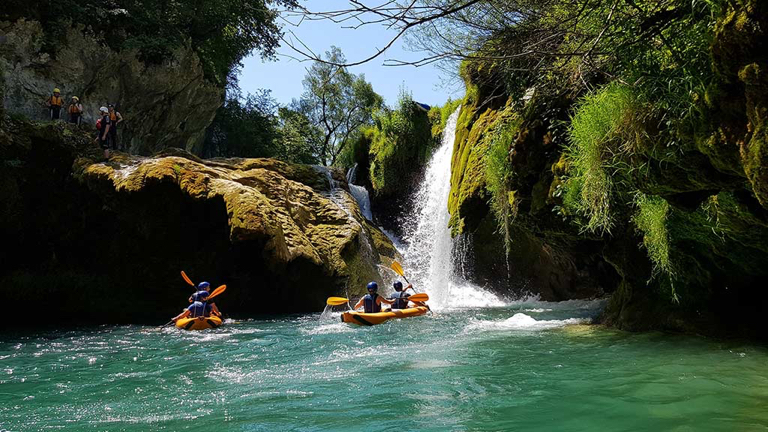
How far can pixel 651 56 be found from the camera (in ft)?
13.4

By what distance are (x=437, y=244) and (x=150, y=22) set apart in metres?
12.5

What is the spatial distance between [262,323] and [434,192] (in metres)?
7.87

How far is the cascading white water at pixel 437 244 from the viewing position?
14.3 metres

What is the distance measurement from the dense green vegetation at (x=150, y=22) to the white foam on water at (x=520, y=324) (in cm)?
1033

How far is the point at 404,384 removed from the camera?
186 inches

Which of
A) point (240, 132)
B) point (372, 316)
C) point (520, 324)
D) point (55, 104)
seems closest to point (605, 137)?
point (520, 324)

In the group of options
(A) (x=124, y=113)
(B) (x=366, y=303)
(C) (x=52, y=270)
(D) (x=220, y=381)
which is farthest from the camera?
(A) (x=124, y=113)

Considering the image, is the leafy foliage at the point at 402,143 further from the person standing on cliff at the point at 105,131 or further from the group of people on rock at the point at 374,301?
the person standing on cliff at the point at 105,131

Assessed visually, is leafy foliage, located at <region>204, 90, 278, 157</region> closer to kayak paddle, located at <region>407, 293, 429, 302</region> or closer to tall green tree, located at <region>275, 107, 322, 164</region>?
tall green tree, located at <region>275, 107, 322, 164</region>

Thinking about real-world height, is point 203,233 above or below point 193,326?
above

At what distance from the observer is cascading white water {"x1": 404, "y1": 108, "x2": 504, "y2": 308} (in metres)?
14.3

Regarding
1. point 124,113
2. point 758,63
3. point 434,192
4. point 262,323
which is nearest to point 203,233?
point 262,323

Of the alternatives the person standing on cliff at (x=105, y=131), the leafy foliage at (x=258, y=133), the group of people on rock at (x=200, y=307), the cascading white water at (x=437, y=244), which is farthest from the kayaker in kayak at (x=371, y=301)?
the leafy foliage at (x=258, y=133)

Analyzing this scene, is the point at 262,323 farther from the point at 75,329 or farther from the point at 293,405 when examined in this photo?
the point at 293,405
